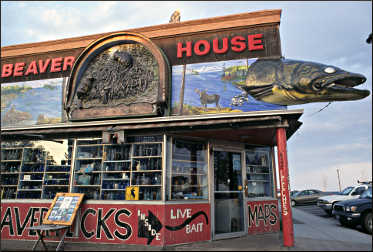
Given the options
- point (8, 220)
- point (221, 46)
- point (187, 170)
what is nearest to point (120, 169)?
point (187, 170)

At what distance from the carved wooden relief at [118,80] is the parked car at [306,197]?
17.5 metres

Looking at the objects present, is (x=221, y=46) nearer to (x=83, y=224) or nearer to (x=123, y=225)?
(x=123, y=225)

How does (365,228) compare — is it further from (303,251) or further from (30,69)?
(30,69)

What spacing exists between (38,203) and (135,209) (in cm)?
376

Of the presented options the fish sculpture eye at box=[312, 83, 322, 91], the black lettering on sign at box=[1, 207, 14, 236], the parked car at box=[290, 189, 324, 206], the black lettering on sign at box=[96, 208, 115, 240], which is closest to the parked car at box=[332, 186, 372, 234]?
the fish sculpture eye at box=[312, 83, 322, 91]

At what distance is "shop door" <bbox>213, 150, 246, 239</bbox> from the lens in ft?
29.6

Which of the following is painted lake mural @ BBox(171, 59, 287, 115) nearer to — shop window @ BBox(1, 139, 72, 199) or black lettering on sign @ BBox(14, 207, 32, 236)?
shop window @ BBox(1, 139, 72, 199)

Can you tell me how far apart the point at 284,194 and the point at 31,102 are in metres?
10.4

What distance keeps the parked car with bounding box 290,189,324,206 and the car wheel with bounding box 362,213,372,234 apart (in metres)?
12.0

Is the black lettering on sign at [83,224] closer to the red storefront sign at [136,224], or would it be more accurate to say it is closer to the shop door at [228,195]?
the red storefront sign at [136,224]

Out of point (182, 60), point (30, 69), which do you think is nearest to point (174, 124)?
point (182, 60)

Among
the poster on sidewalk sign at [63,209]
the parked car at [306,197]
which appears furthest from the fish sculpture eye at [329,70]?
the parked car at [306,197]

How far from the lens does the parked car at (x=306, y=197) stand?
21547mm

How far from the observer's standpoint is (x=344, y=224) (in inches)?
440
